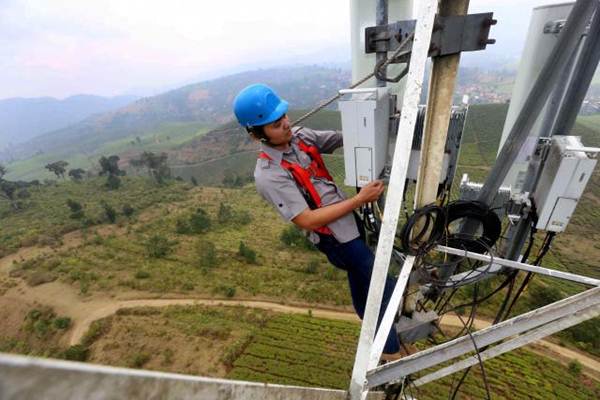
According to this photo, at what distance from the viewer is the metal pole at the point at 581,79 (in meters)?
2.22

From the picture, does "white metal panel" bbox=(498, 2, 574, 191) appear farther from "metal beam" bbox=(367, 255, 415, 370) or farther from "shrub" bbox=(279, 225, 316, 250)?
"shrub" bbox=(279, 225, 316, 250)

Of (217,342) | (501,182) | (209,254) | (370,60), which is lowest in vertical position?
(209,254)

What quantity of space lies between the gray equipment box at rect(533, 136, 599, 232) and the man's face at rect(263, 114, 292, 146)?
6.90 ft

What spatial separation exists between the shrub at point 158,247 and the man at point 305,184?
27.9 m

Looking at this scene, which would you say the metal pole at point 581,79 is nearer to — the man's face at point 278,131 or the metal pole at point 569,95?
the metal pole at point 569,95

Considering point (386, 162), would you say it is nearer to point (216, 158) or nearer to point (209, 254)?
point (209, 254)

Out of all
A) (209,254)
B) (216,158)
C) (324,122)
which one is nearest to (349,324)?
(209,254)

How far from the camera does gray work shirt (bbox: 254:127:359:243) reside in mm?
2602

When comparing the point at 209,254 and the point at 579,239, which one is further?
the point at 579,239

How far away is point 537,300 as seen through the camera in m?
20.9

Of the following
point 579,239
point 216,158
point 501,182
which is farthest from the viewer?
point 216,158

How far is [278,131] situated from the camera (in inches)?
106

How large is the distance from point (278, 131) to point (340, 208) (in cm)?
83

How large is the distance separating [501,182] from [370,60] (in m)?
1.55
